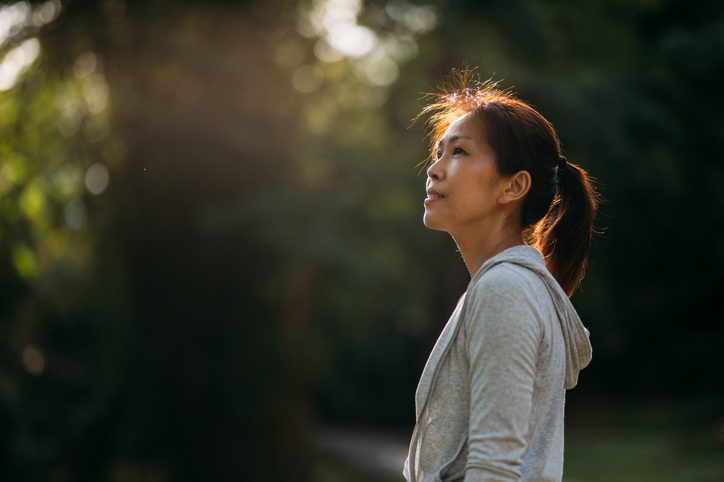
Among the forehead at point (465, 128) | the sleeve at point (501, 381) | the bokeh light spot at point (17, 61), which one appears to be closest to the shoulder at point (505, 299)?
the sleeve at point (501, 381)

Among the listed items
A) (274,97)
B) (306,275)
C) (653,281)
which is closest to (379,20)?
(274,97)

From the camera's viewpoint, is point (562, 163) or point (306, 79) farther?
point (306, 79)

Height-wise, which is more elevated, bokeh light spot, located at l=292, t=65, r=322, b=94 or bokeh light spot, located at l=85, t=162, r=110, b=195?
bokeh light spot, located at l=292, t=65, r=322, b=94

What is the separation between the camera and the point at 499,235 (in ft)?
7.09

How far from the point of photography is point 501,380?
1.84m

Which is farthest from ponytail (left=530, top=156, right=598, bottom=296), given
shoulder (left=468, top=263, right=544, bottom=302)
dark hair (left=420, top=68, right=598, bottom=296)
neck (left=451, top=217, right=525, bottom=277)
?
shoulder (left=468, top=263, right=544, bottom=302)

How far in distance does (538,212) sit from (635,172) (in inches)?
351

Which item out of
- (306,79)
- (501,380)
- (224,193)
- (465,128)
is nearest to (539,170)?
(465,128)

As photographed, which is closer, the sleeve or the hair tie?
the sleeve

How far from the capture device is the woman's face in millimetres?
2125

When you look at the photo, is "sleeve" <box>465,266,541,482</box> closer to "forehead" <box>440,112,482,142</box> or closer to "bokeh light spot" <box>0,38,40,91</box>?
"forehead" <box>440,112,482,142</box>

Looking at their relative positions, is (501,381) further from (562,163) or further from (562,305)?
(562,163)

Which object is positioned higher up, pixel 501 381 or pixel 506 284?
pixel 506 284

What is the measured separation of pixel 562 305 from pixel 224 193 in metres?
11.7
